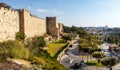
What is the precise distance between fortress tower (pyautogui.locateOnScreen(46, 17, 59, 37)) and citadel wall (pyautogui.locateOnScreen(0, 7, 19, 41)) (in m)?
27.5

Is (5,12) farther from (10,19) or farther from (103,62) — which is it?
(103,62)

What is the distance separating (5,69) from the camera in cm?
1345

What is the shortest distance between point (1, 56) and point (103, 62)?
18088mm

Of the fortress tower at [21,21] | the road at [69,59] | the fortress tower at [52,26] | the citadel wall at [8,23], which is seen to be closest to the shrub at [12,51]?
the citadel wall at [8,23]

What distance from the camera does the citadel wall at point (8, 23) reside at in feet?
85.0

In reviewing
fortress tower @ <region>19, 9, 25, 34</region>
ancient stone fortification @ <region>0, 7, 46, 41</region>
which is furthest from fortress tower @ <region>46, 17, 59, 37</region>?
fortress tower @ <region>19, 9, 25, 34</region>

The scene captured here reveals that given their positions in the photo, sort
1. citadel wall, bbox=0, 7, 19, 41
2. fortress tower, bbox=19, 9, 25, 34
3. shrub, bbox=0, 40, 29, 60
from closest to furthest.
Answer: shrub, bbox=0, 40, 29, 60 < citadel wall, bbox=0, 7, 19, 41 < fortress tower, bbox=19, 9, 25, 34

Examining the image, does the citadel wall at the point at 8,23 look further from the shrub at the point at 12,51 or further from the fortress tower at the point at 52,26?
the fortress tower at the point at 52,26

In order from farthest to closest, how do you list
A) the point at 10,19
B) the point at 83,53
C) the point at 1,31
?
the point at 83,53
the point at 10,19
the point at 1,31

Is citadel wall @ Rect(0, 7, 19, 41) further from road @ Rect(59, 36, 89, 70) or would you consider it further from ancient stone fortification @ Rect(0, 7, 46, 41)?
road @ Rect(59, 36, 89, 70)

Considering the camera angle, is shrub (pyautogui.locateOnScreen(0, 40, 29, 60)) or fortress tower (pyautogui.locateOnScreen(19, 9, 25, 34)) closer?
shrub (pyautogui.locateOnScreen(0, 40, 29, 60))

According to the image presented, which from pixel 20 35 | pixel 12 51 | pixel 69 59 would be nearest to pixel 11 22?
pixel 20 35

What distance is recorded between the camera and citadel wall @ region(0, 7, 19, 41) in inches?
1020

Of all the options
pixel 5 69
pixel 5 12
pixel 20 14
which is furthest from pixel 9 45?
pixel 20 14
